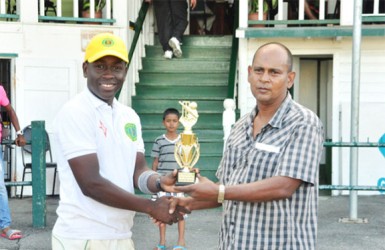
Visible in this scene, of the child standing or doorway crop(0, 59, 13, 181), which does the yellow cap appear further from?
doorway crop(0, 59, 13, 181)

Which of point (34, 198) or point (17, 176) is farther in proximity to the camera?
point (17, 176)

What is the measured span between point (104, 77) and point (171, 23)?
8491mm

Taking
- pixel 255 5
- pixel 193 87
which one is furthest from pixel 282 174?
pixel 193 87

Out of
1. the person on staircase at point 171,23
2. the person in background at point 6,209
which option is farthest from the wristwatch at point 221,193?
the person on staircase at point 171,23

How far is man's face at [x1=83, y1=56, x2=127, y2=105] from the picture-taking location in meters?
3.77

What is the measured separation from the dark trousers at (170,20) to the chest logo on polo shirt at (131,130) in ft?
27.3

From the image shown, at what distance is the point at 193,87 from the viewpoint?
1190cm

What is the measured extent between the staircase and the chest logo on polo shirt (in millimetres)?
6598

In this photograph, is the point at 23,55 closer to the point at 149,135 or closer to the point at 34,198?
the point at 149,135

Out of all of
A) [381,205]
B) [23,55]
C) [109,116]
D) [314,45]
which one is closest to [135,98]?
[23,55]

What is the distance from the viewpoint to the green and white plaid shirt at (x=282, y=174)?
340 cm

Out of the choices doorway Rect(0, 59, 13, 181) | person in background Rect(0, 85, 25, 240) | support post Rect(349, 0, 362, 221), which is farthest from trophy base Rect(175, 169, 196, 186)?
doorway Rect(0, 59, 13, 181)

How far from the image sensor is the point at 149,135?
1098 centimetres

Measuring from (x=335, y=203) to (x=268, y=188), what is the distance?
710 cm
